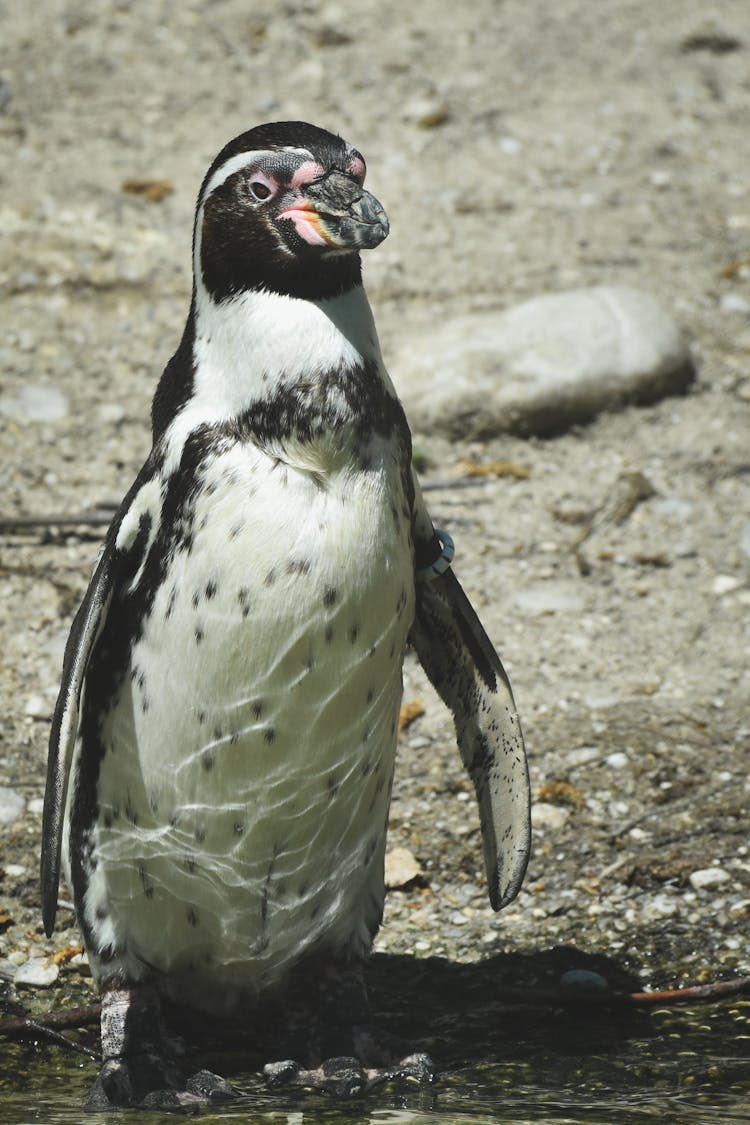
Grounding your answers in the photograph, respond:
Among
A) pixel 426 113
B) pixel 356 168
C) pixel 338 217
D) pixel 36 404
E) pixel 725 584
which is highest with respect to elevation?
pixel 426 113

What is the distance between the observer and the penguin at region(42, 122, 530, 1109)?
8.72 feet

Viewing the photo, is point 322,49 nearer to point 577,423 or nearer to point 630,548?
point 577,423

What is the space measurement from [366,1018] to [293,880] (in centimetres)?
32

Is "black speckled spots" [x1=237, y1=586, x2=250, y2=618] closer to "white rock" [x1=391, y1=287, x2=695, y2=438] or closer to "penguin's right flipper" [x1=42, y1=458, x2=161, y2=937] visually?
"penguin's right flipper" [x1=42, y1=458, x2=161, y2=937]

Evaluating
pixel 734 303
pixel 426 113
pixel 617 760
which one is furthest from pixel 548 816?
pixel 426 113

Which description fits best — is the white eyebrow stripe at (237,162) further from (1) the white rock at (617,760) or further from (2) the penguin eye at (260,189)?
(1) the white rock at (617,760)

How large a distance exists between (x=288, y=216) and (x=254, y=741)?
90 cm

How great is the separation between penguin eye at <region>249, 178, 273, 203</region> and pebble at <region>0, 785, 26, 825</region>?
168 centimetres

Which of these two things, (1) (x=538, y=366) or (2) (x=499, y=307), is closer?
(1) (x=538, y=366)

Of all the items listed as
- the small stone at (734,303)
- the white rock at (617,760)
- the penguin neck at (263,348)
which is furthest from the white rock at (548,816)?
the small stone at (734,303)

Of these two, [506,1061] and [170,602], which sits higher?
[170,602]

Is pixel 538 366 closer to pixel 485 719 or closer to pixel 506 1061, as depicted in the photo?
pixel 485 719

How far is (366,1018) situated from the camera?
9.76 ft

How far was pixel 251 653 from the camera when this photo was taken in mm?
2676
